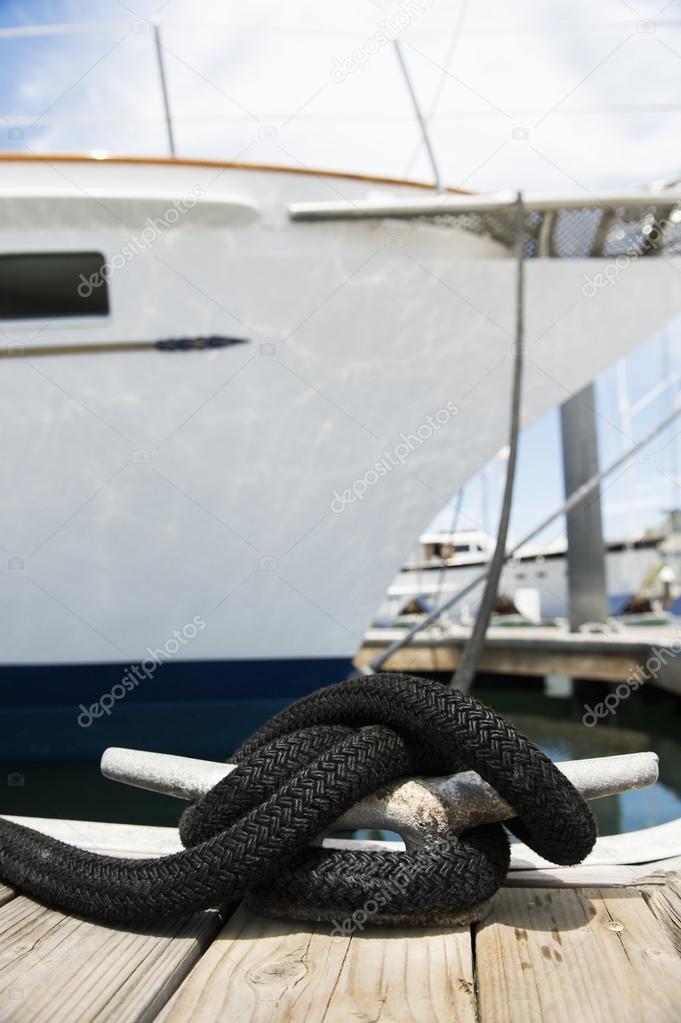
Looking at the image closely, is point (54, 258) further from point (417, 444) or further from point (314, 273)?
point (417, 444)

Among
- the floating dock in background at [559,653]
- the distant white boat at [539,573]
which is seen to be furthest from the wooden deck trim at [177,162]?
the distant white boat at [539,573]

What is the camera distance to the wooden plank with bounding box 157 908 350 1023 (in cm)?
76

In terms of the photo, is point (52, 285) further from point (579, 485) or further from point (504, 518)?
point (579, 485)

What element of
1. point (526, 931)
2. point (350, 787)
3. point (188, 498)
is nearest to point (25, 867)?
point (350, 787)

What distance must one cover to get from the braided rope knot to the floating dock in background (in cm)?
429

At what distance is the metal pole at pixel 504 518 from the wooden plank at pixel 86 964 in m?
2.91

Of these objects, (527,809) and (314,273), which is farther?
(314,273)

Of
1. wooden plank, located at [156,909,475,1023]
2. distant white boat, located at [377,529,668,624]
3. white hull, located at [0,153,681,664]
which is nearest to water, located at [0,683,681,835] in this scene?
white hull, located at [0,153,681,664]

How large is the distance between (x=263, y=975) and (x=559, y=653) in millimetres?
7276

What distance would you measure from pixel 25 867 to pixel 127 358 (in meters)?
3.51

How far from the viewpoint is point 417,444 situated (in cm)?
441

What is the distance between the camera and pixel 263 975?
2.74 ft

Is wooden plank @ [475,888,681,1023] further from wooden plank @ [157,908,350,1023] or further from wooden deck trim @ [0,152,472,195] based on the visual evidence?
wooden deck trim @ [0,152,472,195]

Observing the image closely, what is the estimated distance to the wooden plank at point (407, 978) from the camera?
76 cm
